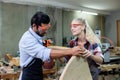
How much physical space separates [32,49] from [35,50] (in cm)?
3

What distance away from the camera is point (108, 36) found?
9.16 meters

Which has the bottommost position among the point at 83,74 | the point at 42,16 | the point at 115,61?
the point at 115,61

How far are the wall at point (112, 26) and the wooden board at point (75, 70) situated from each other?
297 inches

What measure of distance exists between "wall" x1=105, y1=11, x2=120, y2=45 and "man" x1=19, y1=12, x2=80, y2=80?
7561 mm

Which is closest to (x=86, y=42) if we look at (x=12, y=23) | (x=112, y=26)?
(x=12, y=23)

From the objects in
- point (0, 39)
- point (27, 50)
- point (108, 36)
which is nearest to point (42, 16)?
point (27, 50)

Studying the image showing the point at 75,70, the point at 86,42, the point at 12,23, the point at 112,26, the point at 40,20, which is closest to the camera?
the point at 75,70

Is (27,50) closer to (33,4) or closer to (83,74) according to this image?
(83,74)

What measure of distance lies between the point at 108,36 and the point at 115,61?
6.60 feet

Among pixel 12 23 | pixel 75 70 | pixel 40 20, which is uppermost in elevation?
pixel 12 23

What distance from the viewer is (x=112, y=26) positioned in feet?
29.8

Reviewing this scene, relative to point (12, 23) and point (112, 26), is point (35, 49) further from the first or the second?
point (112, 26)

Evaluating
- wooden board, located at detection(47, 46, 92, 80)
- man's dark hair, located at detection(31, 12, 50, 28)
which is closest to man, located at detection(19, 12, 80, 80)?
man's dark hair, located at detection(31, 12, 50, 28)

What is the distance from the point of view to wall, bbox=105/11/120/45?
894 cm
